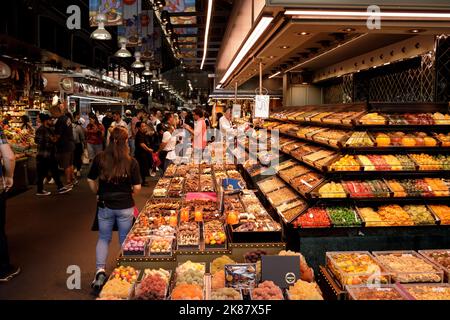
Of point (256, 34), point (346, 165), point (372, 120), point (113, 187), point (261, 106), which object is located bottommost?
point (113, 187)

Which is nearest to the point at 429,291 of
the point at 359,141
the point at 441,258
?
the point at 441,258

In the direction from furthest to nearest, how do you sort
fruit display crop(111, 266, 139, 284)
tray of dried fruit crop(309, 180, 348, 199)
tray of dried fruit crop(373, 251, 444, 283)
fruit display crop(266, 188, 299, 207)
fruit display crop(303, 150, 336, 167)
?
fruit display crop(266, 188, 299, 207), fruit display crop(303, 150, 336, 167), tray of dried fruit crop(309, 180, 348, 199), tray of dried fruit crop(373, 251, 444, 283), fruit display crop(111, 266, 139, 284)

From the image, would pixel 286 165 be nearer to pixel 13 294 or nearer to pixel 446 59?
pixel 446 59

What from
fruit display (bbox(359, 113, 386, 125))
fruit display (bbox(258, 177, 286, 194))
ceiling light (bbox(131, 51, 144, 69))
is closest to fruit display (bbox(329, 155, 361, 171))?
fruit display (bbox(359, 113, 386, 125))

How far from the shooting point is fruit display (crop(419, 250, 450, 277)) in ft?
14.4

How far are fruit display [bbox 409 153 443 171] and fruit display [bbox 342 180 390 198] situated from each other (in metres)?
0.53

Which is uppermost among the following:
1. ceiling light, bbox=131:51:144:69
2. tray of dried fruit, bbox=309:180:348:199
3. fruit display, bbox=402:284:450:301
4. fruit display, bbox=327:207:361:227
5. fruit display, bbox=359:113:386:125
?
ceiling light, bbox=131:51:144:69

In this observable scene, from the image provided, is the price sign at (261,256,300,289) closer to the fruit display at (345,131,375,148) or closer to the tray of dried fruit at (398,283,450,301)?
the tray of dried fruit at (398,283,450,301)

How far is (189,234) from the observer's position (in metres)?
4.68

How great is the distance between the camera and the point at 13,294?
16.2 feet

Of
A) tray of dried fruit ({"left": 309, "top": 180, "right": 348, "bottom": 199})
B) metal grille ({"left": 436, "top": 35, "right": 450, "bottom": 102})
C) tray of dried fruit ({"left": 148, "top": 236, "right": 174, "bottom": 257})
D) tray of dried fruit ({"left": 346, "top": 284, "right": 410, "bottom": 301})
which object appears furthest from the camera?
metal grille ({"left": 436, "top": 35, "right": 450, "bottom": 102})

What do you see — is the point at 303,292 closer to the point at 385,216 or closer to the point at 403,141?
the point at 385,216

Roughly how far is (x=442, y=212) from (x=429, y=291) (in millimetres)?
2122

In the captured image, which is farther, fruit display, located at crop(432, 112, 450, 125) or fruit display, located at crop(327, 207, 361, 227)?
fruit display, located at crop(432, 112, 450, 125)
